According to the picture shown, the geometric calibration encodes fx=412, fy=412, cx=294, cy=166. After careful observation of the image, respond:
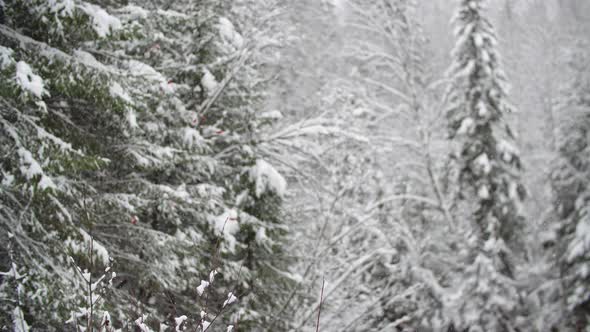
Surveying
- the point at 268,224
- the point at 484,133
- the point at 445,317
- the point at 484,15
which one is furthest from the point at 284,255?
the point at 484,15

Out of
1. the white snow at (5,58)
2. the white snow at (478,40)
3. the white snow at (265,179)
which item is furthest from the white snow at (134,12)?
the white snow at (478,40)

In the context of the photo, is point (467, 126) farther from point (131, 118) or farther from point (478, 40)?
point (131, 118)

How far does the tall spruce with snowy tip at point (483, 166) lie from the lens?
38.3 ft

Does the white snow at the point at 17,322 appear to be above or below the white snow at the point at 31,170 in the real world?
below

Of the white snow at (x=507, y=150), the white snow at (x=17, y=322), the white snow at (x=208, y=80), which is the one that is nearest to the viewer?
the white snow at (x=17, y=322)

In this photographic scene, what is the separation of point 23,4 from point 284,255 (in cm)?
629

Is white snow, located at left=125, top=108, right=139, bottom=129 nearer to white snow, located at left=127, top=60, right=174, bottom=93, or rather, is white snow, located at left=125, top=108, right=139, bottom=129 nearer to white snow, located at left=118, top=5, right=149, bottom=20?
white snow, located at left=127, top=60, right=174, bottom=93

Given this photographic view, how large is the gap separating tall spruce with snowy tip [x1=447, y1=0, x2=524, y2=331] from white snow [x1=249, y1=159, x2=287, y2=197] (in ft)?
23.3

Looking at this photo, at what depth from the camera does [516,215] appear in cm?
1228

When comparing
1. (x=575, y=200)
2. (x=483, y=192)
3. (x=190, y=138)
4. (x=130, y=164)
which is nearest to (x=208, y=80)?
(x=190, y=138)

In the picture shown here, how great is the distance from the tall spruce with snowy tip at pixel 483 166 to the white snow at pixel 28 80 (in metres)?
11.2

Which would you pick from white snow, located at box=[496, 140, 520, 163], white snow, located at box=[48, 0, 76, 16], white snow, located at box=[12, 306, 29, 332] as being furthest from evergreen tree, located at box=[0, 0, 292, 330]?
white snow, located at box=[496, 140, 520, 163]

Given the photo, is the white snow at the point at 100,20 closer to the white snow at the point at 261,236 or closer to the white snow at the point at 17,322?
the white snow at the point at 17,322

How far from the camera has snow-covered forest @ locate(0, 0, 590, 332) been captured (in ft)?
15.4
